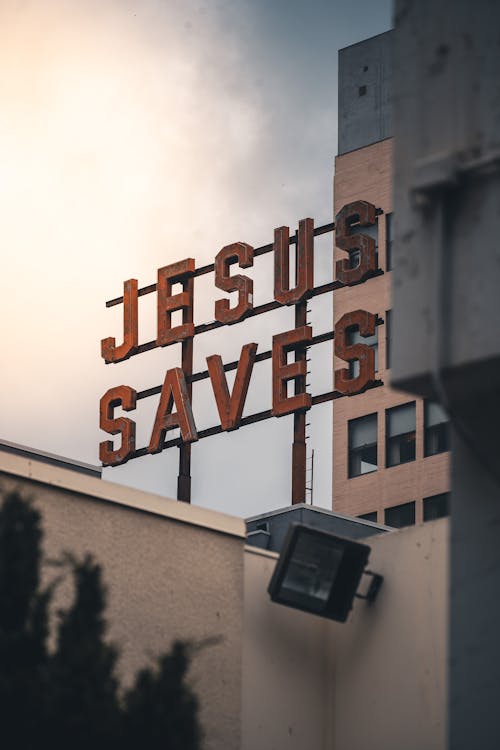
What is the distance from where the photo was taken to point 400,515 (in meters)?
59.9

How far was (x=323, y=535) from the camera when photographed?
65.2 feet

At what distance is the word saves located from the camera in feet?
124

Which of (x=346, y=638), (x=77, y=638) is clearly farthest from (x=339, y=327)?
(x=77, y=638)

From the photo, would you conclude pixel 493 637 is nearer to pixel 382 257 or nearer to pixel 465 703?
pixel 465 703

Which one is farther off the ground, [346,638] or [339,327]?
[339,327]

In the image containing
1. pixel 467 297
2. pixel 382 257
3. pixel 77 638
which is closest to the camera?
pixel 467 297

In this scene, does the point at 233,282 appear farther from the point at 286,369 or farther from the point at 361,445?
the point at 361,445

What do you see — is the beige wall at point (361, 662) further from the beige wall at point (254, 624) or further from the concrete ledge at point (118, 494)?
the concrete ledge at point (118, 494)

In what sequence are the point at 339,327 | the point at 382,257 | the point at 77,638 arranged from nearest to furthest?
the point at 77,638, the point at 339,327, the point at 382,257

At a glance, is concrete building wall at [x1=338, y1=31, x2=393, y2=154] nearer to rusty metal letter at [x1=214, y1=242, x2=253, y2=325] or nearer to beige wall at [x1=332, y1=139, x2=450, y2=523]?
beige wall at [x1=332, y1=139, x2=450, y2=523]

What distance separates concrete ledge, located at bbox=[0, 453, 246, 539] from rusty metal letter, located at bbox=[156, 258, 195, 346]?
19778mm

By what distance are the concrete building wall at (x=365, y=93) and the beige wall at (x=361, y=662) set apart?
144 feet

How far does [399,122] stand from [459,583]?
9.72 ft

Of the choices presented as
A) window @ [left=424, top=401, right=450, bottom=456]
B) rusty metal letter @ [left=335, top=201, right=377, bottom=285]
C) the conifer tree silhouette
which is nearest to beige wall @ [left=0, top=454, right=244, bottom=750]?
the conifer tree silhouette
